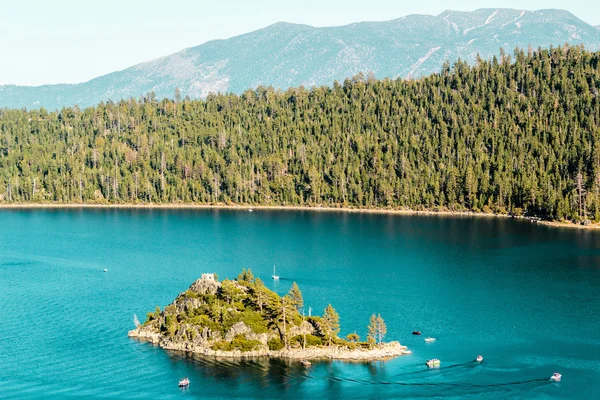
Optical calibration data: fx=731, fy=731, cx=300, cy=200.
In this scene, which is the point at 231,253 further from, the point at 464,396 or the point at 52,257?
the point at 464,396

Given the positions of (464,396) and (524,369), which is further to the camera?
(524,369)

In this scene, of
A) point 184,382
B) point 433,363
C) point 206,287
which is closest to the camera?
point 184,382

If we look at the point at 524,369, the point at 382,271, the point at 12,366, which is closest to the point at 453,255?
the point at 382,271

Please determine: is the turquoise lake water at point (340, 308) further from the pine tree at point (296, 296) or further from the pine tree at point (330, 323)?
the pine tree at point (296, 296)

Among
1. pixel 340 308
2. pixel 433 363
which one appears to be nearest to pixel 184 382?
pixel 433 363

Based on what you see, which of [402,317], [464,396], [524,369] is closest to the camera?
[464,396]

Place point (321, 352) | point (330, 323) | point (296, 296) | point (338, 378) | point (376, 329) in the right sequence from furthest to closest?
1. point (296, 296)
2. point (376, 329)
3. point (330, 323)
4. point (321, 352)
5. point (338, 378)

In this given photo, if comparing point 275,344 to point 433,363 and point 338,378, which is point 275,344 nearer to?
point 338,378

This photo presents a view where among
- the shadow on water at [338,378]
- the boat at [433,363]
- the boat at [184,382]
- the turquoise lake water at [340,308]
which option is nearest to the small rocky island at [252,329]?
the shadow on water at [338,378]
